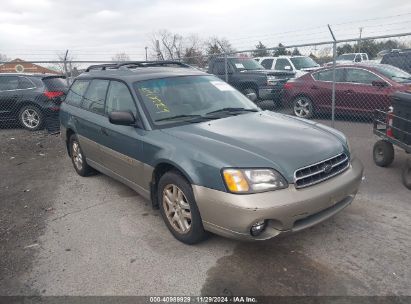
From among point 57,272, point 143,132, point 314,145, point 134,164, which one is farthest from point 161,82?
point 57,272

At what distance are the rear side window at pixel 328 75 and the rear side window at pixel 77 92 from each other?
6.35 meters

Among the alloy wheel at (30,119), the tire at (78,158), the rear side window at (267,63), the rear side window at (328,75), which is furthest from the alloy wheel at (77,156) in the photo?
the rear side window at (267,63)

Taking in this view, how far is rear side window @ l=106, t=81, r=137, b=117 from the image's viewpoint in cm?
422

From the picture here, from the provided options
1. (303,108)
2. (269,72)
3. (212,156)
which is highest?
(269,72)

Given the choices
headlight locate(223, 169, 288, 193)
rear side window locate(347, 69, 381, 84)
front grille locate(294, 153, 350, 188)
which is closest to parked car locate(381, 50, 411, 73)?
rear side window locate(347, 69, 381, 84)

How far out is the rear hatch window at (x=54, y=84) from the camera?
991 cm

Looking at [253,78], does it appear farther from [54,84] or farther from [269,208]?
[269,208]

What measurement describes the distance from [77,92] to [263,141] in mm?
3552

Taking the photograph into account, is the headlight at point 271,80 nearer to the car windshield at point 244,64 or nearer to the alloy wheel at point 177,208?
the car windshield at point 244,64

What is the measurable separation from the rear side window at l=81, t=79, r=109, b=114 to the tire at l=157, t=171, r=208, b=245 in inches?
68.2

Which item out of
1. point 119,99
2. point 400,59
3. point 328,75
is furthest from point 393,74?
point 119,99

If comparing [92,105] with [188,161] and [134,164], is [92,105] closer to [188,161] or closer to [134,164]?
[134,164]

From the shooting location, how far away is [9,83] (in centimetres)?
1007

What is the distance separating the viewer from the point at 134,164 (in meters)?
4.14
